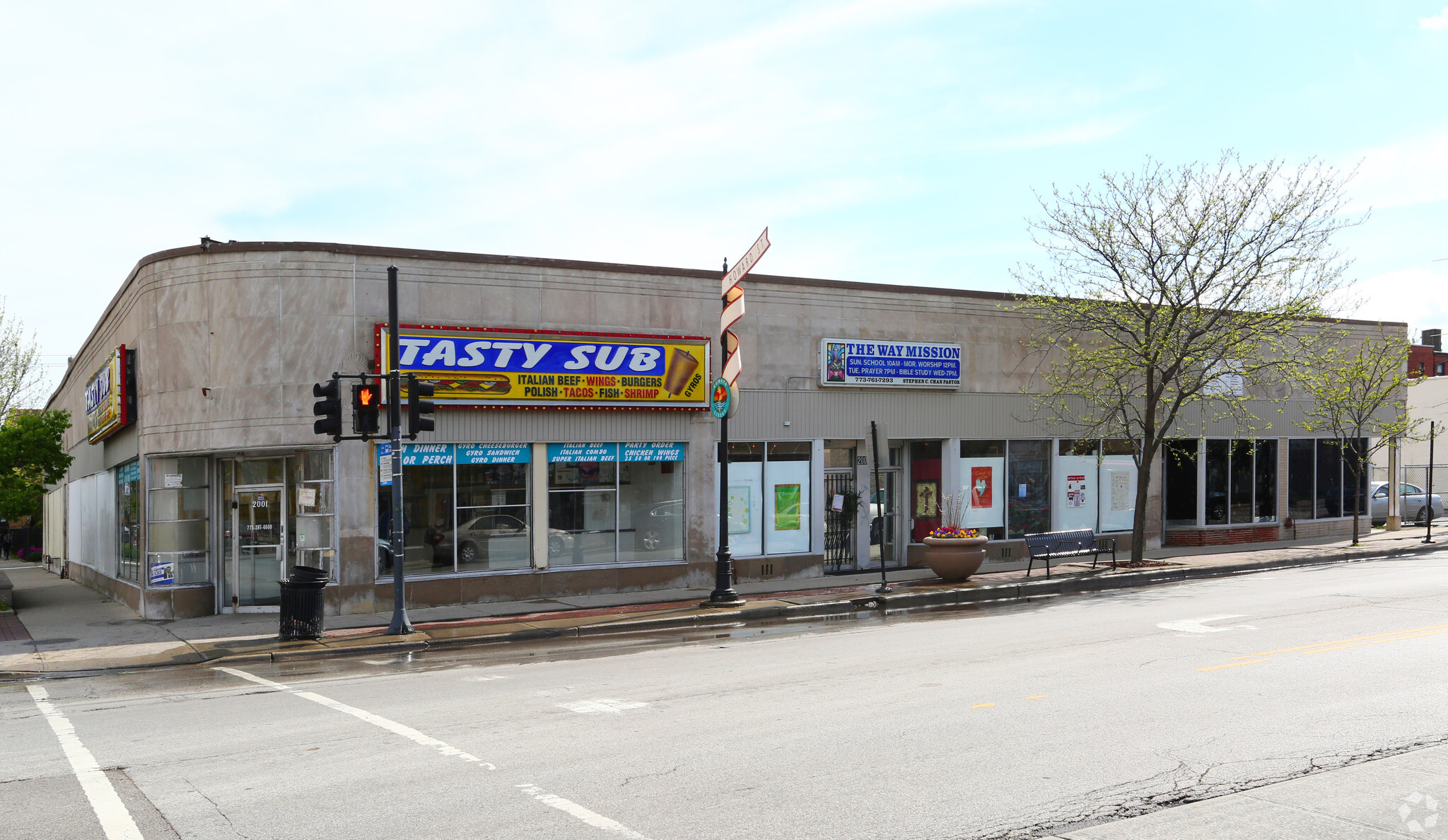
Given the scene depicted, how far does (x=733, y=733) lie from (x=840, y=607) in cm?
984

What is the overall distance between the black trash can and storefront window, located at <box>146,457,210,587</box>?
4074mm

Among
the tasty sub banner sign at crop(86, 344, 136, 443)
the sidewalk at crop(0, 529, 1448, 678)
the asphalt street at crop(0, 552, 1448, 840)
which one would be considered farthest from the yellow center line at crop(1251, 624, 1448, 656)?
the tasty sub banner sign at crop(86, 344, 136, 443)

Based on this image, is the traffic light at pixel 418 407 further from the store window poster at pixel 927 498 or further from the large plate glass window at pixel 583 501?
the store window poster at pixel 927 498

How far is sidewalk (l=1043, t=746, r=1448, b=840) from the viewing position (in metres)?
6.32

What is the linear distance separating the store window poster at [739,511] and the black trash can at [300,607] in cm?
822

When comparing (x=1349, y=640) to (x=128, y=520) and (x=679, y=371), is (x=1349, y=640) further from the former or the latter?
(x=128, y=520)

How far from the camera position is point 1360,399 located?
2980 cm

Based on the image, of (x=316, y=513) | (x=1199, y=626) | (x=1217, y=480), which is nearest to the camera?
(x=1199, y=626)

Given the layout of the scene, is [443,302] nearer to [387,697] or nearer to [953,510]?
[387,697]

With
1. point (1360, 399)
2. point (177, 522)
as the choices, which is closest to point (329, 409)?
point (177, 522)

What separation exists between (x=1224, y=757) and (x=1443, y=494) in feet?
150

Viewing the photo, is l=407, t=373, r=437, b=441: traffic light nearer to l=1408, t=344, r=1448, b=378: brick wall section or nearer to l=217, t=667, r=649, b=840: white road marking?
l=217, t=667, r=649, b=840: white road marking

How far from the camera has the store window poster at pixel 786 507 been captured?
22031mm

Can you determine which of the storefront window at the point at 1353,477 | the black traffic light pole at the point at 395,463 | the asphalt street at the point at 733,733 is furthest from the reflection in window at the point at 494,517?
the storefront window at the point at 1353,477
